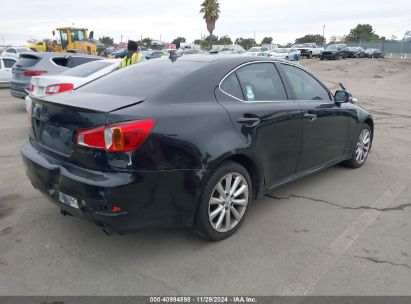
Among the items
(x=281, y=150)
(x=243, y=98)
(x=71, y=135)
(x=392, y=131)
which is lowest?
(x=392, y=131)

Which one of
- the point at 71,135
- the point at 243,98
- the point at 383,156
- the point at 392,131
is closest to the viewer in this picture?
the point at 71,135

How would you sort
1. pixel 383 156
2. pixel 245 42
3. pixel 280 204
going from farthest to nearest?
pixel 245 42 < pixel 383 156 < pixel 280 204

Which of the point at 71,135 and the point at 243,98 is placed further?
the point at 243,98

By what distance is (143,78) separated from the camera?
140 inches

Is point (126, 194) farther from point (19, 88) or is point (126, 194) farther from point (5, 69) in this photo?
point (5, 69)

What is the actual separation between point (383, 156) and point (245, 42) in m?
109

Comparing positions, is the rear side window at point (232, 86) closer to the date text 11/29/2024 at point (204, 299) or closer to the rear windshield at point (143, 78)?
the rear windshield at point (143, 78)

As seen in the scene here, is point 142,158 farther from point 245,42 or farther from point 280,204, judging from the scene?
point 245,42

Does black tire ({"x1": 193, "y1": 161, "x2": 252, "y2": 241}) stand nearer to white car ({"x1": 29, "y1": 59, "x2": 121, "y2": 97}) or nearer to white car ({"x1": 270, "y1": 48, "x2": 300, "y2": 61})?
white car ({"x1": 29, "y1": 59, "x2": 121, "y2": 97})

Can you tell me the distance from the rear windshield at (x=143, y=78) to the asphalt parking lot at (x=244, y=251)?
4.19 feet

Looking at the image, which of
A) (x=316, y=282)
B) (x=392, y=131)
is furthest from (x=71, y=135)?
(x=392, y=131)

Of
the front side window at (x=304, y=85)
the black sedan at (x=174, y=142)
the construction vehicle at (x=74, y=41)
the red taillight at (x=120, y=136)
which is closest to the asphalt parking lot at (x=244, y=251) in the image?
the black sedan at (x=174, y=142)

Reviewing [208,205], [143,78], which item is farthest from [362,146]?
[143,78]

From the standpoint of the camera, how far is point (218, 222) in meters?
3.32
